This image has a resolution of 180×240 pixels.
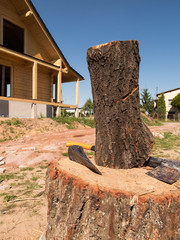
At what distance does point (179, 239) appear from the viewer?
1483 mm

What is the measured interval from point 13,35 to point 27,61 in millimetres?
4164

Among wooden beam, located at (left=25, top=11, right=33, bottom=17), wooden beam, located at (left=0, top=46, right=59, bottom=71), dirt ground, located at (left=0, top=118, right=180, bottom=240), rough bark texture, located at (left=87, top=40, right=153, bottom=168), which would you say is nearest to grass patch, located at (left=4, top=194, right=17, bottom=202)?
dirt ground, located at (left=0, top=118, right=180, bottom=240)

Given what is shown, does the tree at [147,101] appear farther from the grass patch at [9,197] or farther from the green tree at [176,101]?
the grass patch at [9,197]

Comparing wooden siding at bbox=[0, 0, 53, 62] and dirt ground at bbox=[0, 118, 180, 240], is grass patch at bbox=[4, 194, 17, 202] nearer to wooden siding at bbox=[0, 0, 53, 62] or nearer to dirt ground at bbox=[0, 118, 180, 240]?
dirt ground at bbox=[0, 118, 180, 240]

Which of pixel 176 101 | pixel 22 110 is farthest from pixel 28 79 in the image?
pixel 176 101

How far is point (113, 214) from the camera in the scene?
54.6 inches

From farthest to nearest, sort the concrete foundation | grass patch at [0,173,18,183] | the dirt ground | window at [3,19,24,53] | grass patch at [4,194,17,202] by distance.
Result: window at [3,19,24,53]
the concrete foundation
grass patch at [0,173,18,183]
grass patch at [4,194,17,202]
the dirt ground

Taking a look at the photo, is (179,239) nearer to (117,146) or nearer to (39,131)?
(117,146)

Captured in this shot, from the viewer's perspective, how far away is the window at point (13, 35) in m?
11.9

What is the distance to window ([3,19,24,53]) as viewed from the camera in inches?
468

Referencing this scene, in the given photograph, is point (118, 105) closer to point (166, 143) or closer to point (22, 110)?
point (166, 143)

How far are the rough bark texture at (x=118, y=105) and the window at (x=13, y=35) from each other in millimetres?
12025

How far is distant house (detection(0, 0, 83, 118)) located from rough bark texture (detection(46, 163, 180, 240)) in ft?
30.2

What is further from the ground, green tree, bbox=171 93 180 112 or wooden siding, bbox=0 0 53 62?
wooden siding, bbox=0 0 53 62
